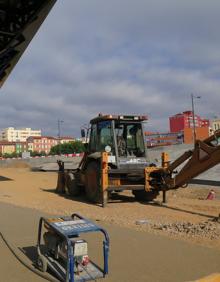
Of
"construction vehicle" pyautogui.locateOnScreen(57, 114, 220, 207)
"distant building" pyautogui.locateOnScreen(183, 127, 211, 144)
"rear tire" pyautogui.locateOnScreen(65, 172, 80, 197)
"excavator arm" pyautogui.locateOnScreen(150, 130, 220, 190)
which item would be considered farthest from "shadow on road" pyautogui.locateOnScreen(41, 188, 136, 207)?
"distant building" pyautogui.locateOnScreen(183, 127, 211, 144)

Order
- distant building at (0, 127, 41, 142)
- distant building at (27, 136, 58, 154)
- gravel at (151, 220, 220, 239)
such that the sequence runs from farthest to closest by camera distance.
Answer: distant building at (0, 127, 41, 142), distant building at (27, 136, 58, 154), gravel at (151, 220, 220, 239)

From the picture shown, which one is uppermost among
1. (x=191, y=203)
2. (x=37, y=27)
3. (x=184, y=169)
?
(x=37, y=27)

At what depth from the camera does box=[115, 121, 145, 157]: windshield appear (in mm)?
13828

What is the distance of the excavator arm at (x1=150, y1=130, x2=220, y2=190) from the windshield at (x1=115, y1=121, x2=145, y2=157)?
117 cm

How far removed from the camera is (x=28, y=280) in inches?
217

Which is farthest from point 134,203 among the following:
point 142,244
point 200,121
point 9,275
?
point 200,121

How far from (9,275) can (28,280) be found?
37cm

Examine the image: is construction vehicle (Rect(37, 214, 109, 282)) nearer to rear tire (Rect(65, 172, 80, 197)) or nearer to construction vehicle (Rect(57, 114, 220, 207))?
construction vehicle (Rect(57, 114, 220, 207))

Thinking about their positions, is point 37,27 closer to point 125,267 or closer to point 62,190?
point 62,190

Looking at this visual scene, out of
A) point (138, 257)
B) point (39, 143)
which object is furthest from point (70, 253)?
point (39, 143)

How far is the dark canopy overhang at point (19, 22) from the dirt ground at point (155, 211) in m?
5.79

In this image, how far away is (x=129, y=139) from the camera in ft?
46.5

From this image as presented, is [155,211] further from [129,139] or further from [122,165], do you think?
[129,139]

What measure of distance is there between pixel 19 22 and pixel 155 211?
7925 millimetres
